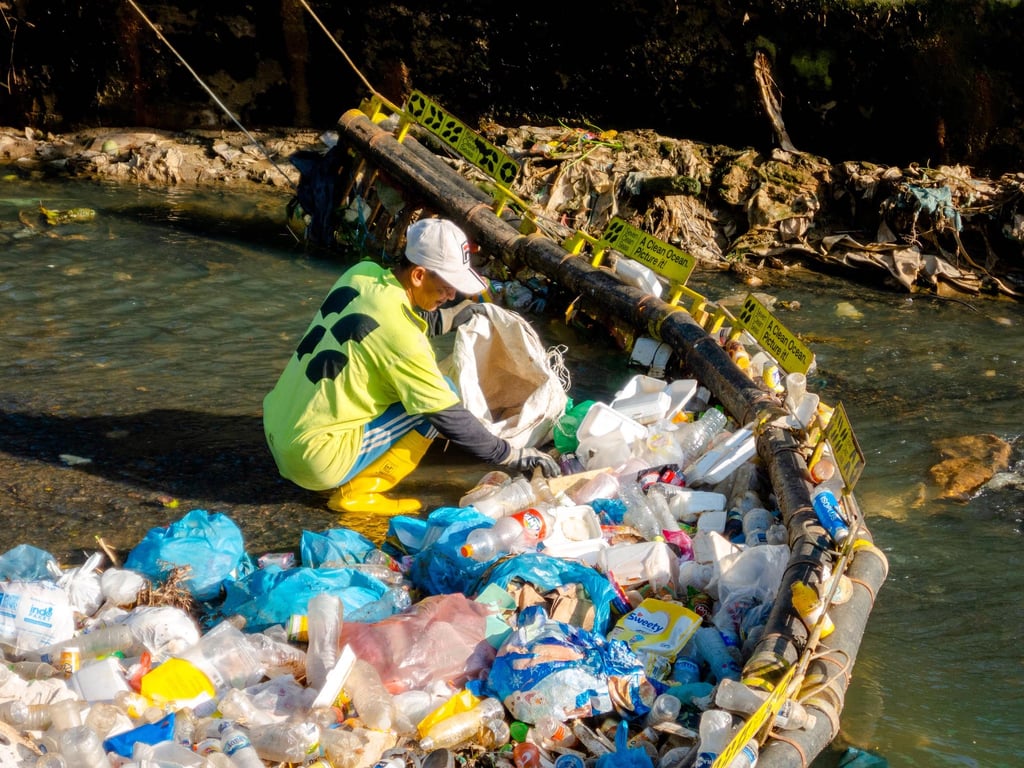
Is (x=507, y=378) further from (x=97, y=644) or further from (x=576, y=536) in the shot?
(x=97, y=644)

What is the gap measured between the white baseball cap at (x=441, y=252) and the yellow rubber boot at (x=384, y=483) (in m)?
0.84

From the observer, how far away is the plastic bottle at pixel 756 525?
4.59m

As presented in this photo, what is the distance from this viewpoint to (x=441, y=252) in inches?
181

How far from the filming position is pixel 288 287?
338 inches

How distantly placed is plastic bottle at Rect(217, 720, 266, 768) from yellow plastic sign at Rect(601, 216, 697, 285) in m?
4.10

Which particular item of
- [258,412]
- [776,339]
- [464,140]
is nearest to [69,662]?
[258,412]

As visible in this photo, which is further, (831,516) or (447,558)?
(447,558)

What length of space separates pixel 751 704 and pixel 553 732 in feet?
2.08

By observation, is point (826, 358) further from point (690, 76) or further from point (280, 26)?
point (280, 26)

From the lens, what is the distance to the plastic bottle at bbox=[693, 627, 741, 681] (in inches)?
148

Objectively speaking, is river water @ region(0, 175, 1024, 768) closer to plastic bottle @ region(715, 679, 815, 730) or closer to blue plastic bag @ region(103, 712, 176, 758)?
plastic bottle @ region(715, 679, 815, 730)

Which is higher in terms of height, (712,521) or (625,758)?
(625,758)

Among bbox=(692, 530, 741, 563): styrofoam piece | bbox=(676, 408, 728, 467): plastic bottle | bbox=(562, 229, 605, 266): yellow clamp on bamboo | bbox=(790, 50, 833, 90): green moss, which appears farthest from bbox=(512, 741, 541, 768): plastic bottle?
bbox=(790, 50, 833, 90): green moss

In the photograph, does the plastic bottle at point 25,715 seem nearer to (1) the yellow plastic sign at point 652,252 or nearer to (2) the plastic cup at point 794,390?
(2) the plastic cup at point 794,390
